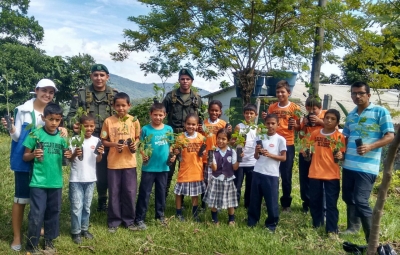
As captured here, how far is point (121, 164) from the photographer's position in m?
4.61

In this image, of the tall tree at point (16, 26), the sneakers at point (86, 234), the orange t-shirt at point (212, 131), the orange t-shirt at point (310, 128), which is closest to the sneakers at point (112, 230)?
the sneakers at point (86, 234)

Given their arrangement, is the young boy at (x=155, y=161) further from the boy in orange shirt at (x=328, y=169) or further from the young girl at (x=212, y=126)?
the boy in orange shirt at (x=328, y=169)

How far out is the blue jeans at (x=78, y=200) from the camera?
4.31 meters

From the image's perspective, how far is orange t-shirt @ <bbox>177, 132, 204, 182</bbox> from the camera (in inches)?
195

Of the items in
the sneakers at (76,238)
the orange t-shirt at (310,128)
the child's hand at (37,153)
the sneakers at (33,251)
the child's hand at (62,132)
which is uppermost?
the orange t-shirt at (310,128)

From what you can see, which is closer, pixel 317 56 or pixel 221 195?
pixel 221 195

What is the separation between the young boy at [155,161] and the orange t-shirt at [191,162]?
243mm

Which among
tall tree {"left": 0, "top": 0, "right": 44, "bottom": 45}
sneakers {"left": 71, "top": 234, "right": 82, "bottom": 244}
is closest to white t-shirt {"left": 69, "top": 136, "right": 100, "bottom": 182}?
sneakers {"left": 71, "top": 234, "right": 82, "bottom": 244}

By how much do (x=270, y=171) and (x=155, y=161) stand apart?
1.50 meters

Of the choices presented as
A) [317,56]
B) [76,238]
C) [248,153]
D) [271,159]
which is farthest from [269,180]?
[317,56]

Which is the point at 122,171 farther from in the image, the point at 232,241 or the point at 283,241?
the point at 283,241

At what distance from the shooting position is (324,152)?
179 inches

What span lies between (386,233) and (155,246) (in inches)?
120

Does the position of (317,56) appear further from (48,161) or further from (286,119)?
(48,161)
